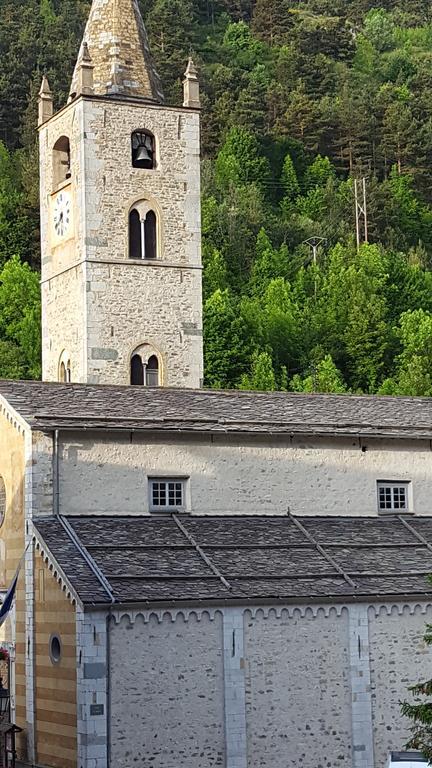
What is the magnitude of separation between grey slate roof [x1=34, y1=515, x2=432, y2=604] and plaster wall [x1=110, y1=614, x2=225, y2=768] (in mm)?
770

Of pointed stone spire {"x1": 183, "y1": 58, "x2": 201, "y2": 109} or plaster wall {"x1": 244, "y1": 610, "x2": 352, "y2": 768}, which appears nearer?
plaster wall {"x1": 244, "y1": 610, "x2": 352, "y2": 768}

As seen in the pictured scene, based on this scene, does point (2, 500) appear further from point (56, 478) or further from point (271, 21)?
point (271, 21)

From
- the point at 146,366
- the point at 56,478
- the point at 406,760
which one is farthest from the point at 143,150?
the point at 406,760

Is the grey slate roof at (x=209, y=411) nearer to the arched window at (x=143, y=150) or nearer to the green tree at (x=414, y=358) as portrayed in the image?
the arched window at (x=143, y=150)

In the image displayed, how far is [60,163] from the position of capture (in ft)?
158

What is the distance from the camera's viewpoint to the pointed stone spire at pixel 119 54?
46.6 metres

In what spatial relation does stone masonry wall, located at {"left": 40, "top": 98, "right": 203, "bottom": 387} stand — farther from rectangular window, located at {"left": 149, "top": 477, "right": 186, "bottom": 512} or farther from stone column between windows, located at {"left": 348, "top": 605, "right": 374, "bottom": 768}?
stone column between windows, located at {"left": 348, "top": 605, "right": 374, "bottom": 768}

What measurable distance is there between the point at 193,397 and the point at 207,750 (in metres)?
9.72

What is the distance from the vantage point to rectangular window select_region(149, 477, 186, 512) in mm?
35344

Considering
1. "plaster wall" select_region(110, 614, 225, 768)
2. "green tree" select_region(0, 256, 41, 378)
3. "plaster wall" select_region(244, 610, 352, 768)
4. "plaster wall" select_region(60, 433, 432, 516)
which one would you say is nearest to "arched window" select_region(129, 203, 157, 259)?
"plaster wall" select_region(60, 433, 432, 516)

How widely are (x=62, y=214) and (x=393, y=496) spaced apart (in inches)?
601

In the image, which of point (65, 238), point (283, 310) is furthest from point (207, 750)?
point (283, 310)

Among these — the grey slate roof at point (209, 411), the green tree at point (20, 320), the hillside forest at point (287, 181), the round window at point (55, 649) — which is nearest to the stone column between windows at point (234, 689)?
the round window at point (55, 649)

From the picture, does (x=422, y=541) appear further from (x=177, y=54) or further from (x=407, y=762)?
(x=177, y=54)
